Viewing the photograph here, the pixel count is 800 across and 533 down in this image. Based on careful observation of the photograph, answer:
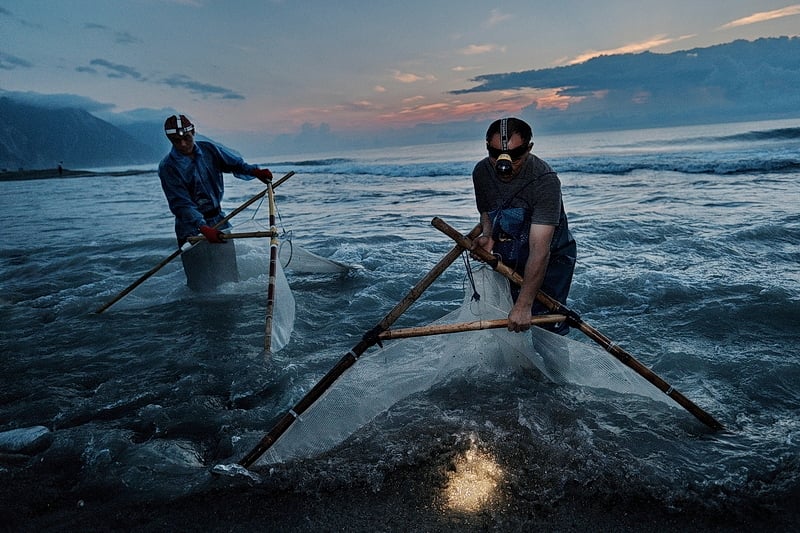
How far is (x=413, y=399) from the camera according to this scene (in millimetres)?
3283

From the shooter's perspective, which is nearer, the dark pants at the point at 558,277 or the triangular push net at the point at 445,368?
the triangular push net at the point at 445,368

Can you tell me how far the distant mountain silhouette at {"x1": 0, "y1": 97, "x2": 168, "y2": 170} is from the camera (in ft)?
447

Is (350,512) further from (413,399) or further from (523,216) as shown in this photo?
(523,216)

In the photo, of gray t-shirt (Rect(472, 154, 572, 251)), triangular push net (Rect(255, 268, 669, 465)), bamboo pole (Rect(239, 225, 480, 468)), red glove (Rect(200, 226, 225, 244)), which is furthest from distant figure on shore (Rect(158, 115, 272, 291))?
gray t-shirt (Rect(472, 154, 572, 251))

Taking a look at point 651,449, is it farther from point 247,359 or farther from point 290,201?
point 290,201

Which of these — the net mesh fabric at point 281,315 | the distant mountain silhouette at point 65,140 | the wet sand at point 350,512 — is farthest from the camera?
the distant mountain silhouette at point 65,140

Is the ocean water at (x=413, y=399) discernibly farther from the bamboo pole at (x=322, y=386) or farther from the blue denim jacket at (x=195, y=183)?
the blue denim jacket at (x=195, y=183)

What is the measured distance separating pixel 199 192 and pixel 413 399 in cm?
352

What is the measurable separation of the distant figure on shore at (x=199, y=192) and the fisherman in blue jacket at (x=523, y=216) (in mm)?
2981

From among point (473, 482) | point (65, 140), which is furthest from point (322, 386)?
point (65, 140)

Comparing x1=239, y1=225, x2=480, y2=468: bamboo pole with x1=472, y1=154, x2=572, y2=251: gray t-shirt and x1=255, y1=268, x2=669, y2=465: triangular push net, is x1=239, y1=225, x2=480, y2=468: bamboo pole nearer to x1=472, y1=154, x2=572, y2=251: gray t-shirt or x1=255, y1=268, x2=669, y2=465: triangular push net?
x1=255, y1=268, x2=669, y2=465: triangular push net

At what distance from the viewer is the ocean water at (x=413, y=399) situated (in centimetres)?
236

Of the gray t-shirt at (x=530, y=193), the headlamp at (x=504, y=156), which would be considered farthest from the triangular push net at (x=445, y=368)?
the headlamp at (x=504, y=156)

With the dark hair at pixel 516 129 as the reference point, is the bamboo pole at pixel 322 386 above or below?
below
